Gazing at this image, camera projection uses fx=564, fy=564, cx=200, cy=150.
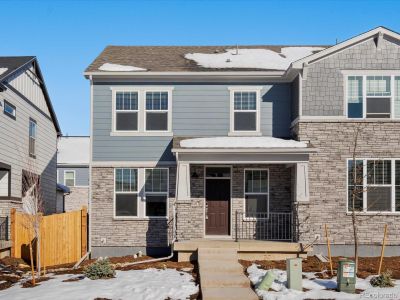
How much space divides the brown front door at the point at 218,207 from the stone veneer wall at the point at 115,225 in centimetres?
124

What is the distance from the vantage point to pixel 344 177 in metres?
17.3

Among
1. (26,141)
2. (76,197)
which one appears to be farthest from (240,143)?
(76,197)

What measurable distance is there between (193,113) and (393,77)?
6.48 m

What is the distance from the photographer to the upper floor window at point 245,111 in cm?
1888

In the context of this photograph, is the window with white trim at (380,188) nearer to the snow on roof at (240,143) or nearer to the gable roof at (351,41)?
the snow on roof at (240,143)

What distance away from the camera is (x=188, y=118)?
1894 centimetres

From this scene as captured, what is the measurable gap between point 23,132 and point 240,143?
10121mm

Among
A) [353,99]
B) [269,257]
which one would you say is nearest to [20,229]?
[269,257]

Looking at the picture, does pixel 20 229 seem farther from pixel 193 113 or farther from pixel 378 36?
pixel 378 36

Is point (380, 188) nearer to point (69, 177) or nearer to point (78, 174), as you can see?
point (78, 174)

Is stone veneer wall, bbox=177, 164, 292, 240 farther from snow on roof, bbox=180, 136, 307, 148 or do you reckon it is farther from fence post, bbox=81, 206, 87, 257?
fence post, bbox=81, 206, 87, 257

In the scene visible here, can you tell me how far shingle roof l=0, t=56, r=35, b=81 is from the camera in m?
21.3

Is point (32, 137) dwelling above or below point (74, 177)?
above

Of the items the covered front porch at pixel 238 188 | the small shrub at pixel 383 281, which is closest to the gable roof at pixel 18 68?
the covered front porch at pixel 238 188
